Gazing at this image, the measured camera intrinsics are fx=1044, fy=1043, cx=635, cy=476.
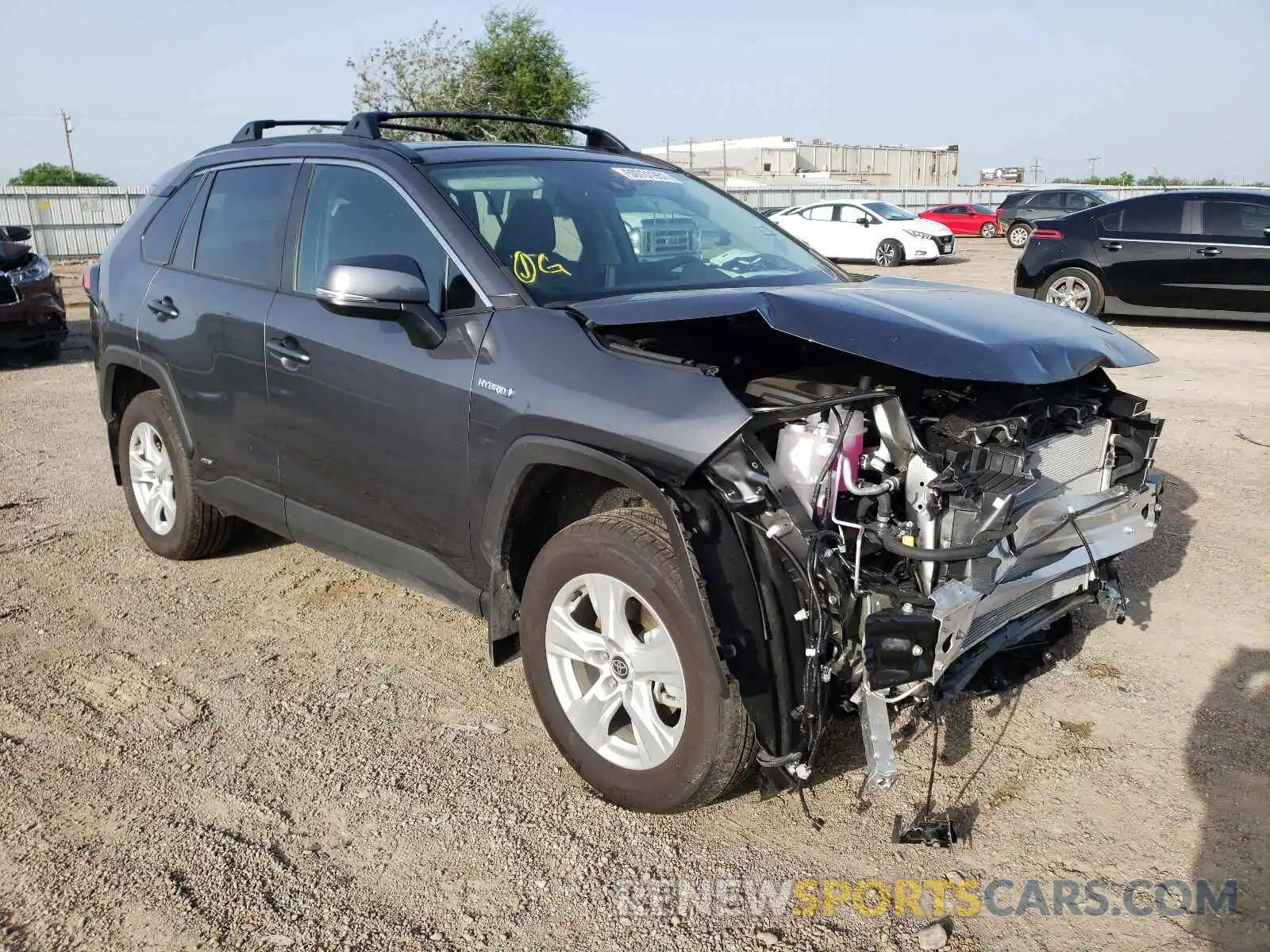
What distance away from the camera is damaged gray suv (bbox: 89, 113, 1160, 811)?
2.77 m

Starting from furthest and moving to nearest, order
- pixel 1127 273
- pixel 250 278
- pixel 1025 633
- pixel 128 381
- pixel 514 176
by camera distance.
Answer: pixel 1127 273 → pixel 128 381 → pixel 250 278 → pixel 514 176 → pixel 1025 633

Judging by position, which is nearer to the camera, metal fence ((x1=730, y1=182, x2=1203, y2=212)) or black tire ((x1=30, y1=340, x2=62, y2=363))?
black tire ((x1=30, y1=340, x2=62, y2=363))

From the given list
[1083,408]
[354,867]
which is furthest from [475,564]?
[1083,408]

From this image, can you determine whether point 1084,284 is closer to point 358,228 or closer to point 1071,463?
point 1071,463

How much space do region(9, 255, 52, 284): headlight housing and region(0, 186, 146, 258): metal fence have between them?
71.2ft

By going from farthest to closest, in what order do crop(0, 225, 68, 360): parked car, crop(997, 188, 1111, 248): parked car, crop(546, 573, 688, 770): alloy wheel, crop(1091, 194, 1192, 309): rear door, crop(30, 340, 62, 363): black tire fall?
crop(997, 188, 1111, 248): parked car, crop(1091, 194, 1192, 309): rear door, crop(30, 340, 62, 363): black tire, crop(0, 225, 68, 360): parked car, crop(546, 573, 688, 770): alloy wheel

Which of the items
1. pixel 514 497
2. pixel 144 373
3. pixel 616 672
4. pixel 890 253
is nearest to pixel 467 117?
pixel 144 373

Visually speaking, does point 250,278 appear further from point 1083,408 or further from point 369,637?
point 1083,408

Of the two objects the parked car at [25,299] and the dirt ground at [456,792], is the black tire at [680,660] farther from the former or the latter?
the parked car at [25,299]

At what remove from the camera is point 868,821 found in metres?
3.08

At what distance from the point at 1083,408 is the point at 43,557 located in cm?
495

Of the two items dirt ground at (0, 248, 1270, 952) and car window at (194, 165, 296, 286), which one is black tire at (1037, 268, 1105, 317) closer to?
dirt ground at (0, 248, 1270, 952)

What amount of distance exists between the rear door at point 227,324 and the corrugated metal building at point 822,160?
65.8m

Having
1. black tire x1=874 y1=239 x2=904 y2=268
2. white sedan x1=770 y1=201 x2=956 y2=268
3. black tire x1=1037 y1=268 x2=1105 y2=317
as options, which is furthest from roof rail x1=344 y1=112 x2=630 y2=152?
black tire x1=874 y1=239 x2=904 y2=268
